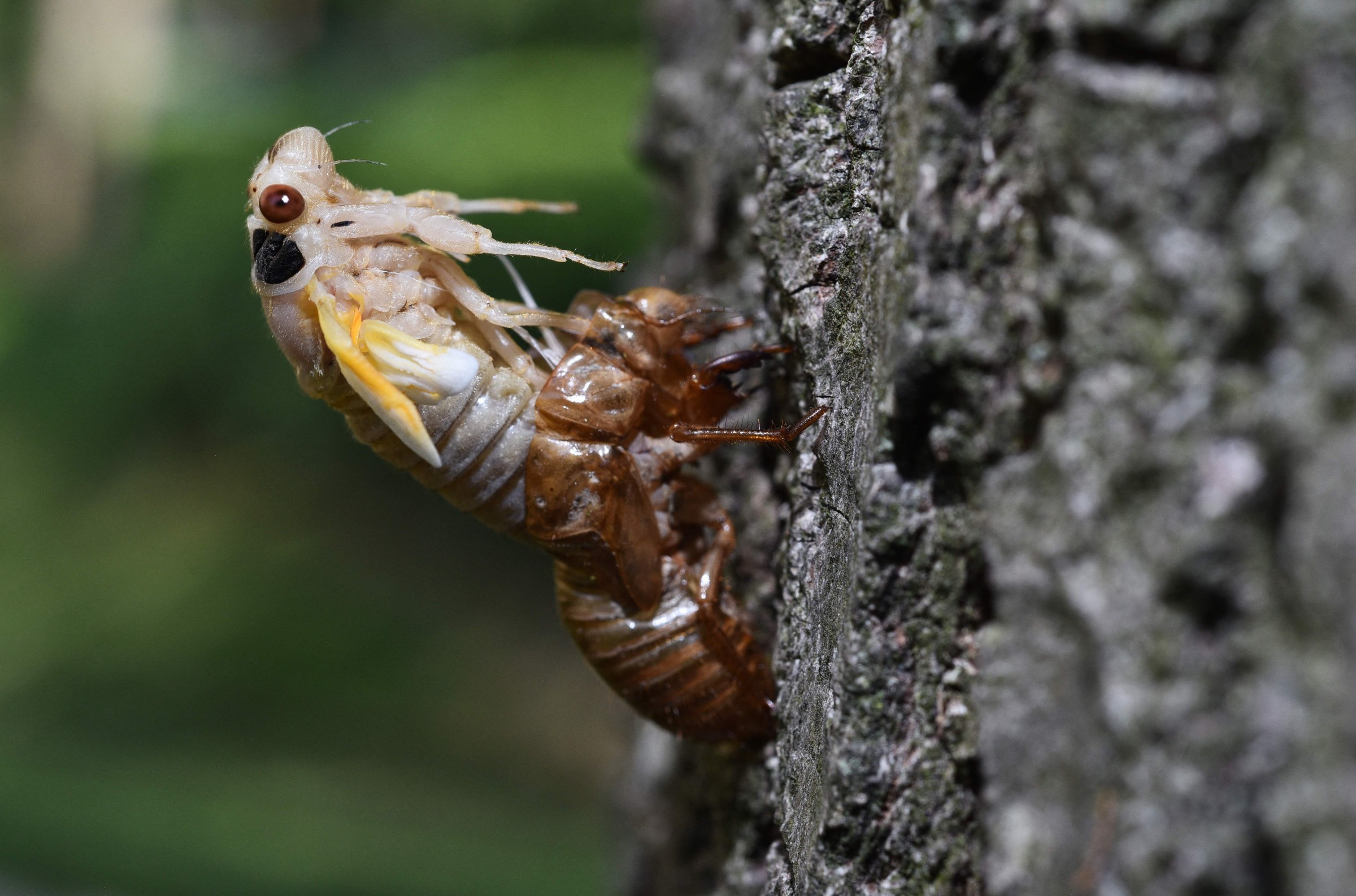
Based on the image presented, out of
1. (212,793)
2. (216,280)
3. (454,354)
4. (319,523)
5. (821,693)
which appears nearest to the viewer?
(821,693)

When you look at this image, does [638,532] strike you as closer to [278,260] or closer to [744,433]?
[744,433]

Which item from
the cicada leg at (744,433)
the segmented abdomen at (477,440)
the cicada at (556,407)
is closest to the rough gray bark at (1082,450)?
the cicada leg at (744,433)

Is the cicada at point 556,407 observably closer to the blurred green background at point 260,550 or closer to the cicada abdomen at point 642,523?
the cicada abdomen at point 642,523

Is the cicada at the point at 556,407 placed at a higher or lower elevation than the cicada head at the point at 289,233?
lower

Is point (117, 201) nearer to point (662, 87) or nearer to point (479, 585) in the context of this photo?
point (479, 585)

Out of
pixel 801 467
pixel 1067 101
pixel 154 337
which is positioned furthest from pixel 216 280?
pixel 1067 101

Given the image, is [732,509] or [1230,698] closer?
[1230,698]
